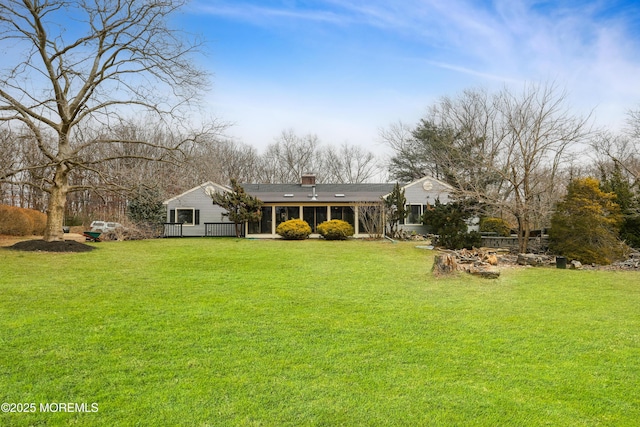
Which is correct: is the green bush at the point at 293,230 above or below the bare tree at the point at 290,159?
below

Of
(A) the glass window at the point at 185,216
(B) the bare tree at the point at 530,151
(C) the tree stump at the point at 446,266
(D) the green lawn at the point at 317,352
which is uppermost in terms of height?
(B) the bare tree at the point at 530,151

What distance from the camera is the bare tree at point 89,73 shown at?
1422 cm

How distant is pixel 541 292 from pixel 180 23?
15159mm

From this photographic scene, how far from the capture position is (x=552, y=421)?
311 centimetres

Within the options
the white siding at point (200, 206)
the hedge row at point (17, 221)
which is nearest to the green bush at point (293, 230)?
the white siding at point (200, 206)

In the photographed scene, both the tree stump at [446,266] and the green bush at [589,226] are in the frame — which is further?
the green bush at [589,226]

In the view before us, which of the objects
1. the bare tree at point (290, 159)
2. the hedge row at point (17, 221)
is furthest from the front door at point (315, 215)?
the bare tree at point (290, 159)

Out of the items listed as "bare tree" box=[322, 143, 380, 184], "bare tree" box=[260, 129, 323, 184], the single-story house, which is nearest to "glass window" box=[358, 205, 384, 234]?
the single-story house

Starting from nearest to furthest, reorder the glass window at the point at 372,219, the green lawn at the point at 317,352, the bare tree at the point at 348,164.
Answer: the green lawn at the point at 317,352, the glass window at the point at 372,219, the bare tree at the point at 348,164

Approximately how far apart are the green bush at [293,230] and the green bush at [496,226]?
9812 mm

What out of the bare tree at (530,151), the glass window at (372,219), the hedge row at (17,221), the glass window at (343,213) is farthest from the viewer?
the glass window at (343,213)

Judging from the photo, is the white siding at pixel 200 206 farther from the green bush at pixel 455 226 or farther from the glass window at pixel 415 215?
the green bush at pixel 455 226

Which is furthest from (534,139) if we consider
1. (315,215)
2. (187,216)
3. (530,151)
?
(187,216)

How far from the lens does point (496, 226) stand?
69.7ft
